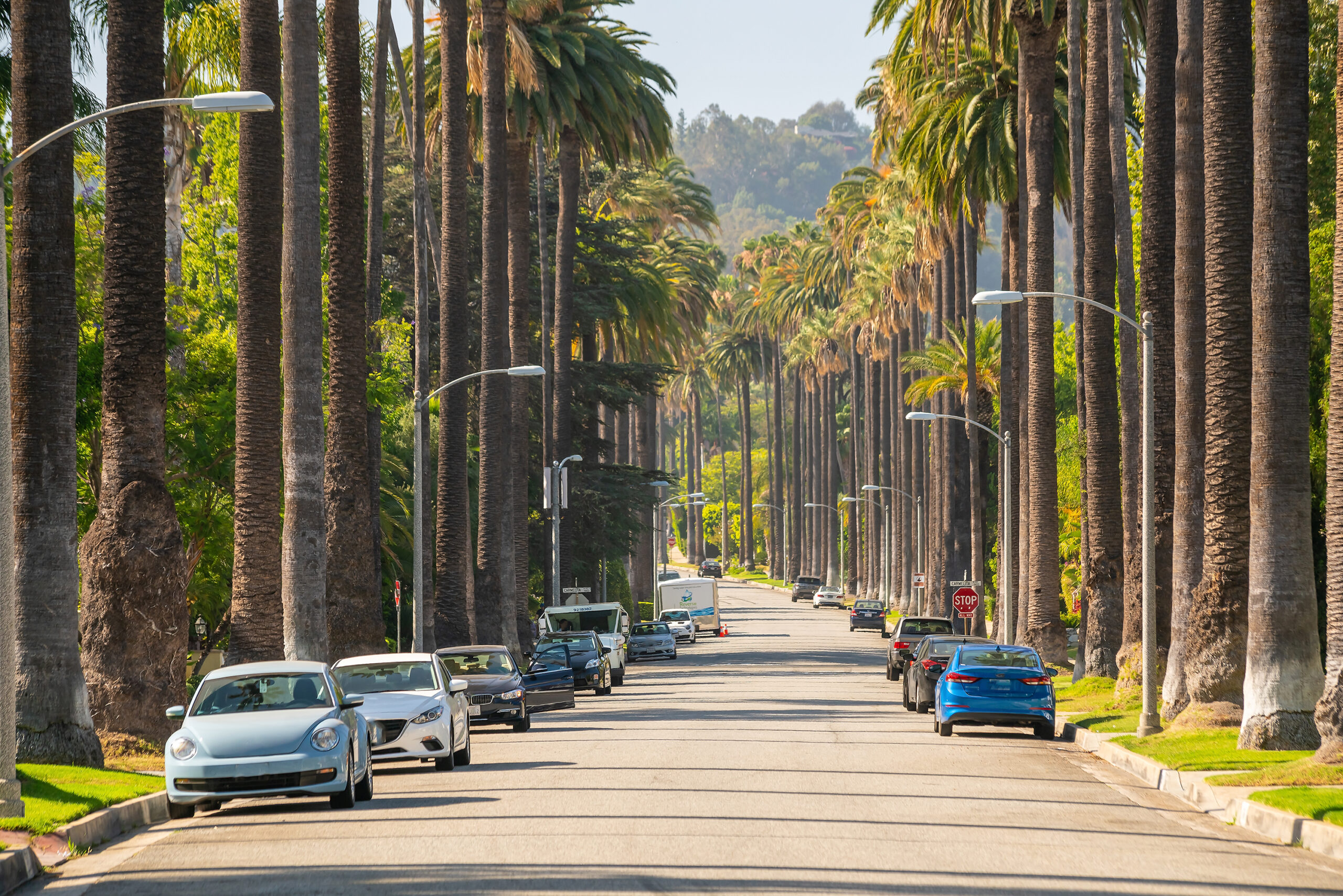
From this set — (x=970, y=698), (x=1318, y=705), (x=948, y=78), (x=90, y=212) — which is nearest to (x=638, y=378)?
(x=948, y=78)

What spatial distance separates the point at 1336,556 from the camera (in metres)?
18.3

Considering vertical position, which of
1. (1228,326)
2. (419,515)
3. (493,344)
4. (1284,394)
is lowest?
(419,515)

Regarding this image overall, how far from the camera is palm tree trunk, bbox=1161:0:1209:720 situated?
84.0 ft

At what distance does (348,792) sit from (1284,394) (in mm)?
12055

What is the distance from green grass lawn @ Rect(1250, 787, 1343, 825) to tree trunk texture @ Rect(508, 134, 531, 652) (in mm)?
34666

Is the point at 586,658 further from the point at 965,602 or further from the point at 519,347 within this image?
the point at 519,347

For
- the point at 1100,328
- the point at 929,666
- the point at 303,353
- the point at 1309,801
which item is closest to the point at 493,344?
the point at 1100,328

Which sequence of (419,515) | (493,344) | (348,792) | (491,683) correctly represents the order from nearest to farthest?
(348,792) → (491,683) → (419,515) → (493,344)

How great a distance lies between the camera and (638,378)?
66000 millimetres

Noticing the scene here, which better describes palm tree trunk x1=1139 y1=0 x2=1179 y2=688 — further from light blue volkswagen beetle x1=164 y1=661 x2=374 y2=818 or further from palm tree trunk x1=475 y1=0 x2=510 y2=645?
palm tree trunk x1=475 y1=0 x2=510 y2=645

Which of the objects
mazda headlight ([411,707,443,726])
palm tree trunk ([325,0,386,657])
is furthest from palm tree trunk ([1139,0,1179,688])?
palm tree trunk ([325,0,386,657])

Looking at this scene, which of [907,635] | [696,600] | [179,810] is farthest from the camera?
[696,600]

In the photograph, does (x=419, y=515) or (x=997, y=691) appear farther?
(x=419, y=515)

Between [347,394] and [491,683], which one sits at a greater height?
[347,394]
